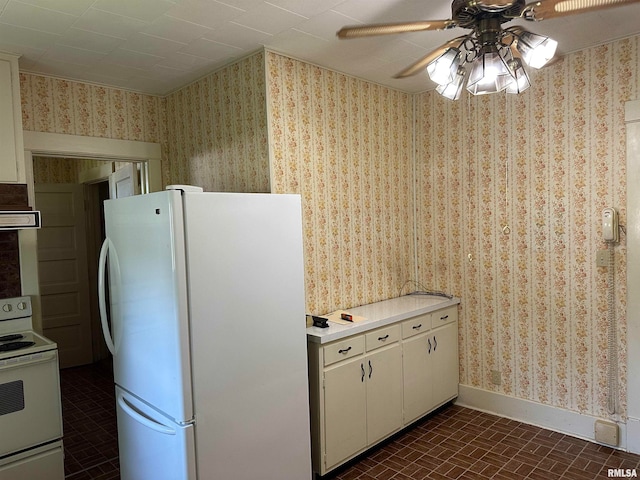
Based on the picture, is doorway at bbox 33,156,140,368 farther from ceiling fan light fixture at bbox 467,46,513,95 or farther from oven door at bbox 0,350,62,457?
ceiling fan light fixture at bbox 467,46,513,95

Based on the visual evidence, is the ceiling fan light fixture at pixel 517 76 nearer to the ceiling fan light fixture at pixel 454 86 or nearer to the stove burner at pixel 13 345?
the ceiling fan light fixture at pixel 454 86

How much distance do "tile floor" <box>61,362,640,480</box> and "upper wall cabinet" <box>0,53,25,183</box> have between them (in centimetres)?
192

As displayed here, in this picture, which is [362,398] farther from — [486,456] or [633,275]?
[633,275]

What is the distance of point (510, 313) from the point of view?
3465 mm

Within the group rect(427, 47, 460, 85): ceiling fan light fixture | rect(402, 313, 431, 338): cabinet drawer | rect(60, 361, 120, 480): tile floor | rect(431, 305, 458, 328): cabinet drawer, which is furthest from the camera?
rect(431, 305, 458, 328): cabinet drawer

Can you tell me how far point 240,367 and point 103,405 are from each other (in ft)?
8.09

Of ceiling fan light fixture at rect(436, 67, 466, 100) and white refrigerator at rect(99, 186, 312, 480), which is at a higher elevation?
ceiling fan light fixture at rect(436, 67, 466, 100)

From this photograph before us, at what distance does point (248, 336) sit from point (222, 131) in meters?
1.60

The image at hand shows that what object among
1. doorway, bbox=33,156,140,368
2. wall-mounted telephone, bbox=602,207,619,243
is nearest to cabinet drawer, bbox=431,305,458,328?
wall-mounted telephone, bbox=602,207,619,243

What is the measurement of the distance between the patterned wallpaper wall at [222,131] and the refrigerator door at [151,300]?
34.8 inches

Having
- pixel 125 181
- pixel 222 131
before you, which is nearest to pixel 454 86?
pixel 222 131

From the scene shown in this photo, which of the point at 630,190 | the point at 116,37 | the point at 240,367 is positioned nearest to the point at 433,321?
the point at 630,190

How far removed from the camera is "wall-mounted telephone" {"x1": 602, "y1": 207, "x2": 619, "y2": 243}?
9.50ft

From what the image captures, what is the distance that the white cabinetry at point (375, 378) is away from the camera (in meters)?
2.68
